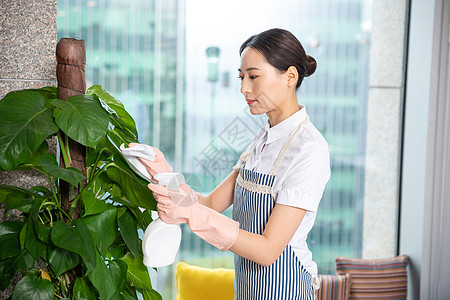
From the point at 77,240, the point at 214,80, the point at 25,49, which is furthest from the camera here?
the point at 214,80

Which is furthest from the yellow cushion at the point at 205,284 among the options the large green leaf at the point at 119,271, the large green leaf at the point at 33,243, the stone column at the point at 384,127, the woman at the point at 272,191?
the large green leaf at the point at 33,243

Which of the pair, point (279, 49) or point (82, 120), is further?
point (279, 49)

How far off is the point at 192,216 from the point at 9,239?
1.67 ft

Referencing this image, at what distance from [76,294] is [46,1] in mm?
1069

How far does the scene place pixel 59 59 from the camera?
1282mm

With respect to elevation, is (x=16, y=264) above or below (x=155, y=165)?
below

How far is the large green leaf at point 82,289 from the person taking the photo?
1.20m

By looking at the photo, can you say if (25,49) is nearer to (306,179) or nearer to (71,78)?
(71,78)

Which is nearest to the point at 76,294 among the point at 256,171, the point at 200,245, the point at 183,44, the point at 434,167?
the point at 256,171

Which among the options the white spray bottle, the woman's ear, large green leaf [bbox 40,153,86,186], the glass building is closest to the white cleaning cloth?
the white spray bottle

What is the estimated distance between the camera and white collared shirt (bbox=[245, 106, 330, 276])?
1.22 meters

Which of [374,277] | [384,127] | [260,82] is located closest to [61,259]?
[260,82]

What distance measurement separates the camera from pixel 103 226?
3.81ft

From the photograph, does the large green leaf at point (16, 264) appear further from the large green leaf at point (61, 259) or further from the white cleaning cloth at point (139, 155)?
the white cleaning cloth at point (139, 155)
